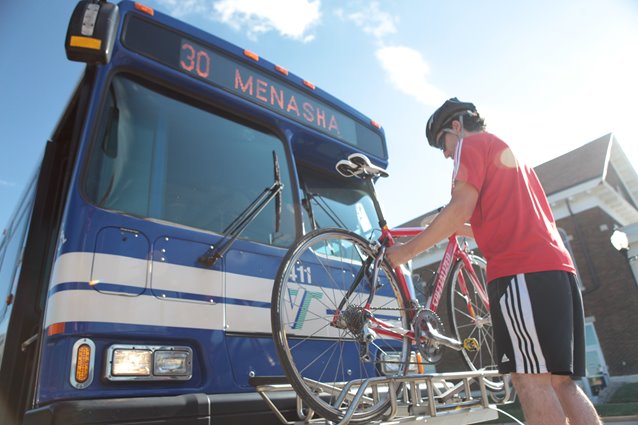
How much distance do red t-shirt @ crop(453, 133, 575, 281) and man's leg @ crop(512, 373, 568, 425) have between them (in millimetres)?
449

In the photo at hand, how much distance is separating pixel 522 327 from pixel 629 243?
1089 centimetres

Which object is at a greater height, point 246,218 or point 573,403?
point 246,218

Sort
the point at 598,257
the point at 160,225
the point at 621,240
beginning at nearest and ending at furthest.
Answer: the point at 160,225
the point at 621,240
the point at 598,257

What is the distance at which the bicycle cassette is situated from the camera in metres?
2.92

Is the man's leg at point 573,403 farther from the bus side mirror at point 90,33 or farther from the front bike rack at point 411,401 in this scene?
the bus side mirror at point 90,33

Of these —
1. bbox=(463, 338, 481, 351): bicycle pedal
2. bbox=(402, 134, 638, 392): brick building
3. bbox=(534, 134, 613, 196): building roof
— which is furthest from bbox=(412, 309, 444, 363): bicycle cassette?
bbox=(534, 134, 613, 196): building roof

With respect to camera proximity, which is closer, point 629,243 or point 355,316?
point 355,316

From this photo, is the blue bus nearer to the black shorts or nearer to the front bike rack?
the front bike rack

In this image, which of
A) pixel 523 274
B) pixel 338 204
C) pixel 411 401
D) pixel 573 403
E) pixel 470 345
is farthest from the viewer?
pixel 338 204

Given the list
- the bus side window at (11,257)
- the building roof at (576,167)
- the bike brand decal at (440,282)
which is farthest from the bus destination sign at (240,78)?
the building roof at (576,167)

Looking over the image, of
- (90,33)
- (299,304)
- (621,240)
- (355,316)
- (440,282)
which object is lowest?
(355,316)

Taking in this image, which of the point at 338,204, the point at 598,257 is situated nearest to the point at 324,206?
the point at 338,204

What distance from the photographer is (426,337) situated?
293 centimetres

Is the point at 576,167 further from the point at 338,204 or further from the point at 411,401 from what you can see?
the point at 411,401
